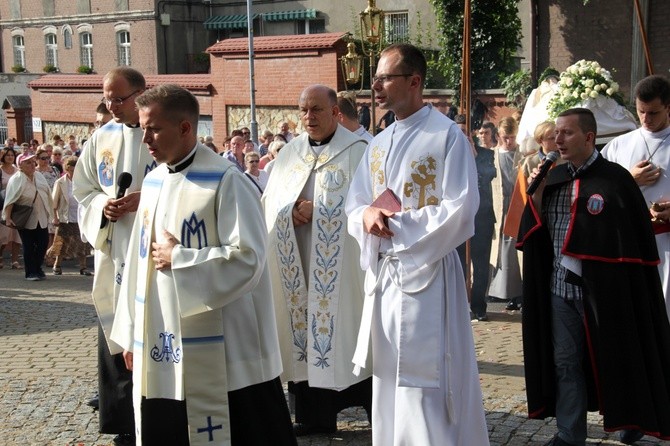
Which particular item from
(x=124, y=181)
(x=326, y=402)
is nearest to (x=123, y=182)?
(x=124, y=181)

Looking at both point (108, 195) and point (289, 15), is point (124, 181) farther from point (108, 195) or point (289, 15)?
point (289, 15)

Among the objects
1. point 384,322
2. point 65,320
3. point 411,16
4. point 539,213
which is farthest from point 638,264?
point 411,16

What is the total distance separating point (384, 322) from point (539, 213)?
1252 mm

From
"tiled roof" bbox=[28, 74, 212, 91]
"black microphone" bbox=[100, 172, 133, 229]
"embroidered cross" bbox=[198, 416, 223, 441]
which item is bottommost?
"embroidered cross" bbox=[198, 416, 223, 441]

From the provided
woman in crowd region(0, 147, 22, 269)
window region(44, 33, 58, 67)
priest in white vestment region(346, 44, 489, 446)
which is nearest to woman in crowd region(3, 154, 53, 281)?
woman in crowd region(0, 147, 22, 269)

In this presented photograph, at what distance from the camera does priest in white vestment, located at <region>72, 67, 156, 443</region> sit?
5.91m

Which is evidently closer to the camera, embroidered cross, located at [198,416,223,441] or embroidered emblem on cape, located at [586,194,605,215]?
embroidered cross, located at [198,416,223,441]

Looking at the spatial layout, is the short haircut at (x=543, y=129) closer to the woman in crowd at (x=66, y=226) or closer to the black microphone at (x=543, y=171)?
the black microphone at (x=543, y=171)

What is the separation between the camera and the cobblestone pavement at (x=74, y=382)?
6.25 metres

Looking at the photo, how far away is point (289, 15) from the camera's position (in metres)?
35.8

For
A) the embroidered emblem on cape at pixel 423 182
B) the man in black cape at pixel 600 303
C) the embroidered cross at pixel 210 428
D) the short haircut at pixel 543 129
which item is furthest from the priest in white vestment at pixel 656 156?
the embroidered cross at pixel 210 428

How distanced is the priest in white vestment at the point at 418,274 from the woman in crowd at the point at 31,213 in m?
10.7

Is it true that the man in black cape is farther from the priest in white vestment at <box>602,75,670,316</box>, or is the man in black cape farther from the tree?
A: the tree

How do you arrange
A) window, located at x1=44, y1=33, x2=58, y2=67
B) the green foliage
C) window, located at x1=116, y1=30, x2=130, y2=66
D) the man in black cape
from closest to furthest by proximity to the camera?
the man in black cape, the green foliage, window, located at x1=116, y1=30, x2=130, y2=66, window, located at x1=44, y1=33, x2=58, y2=67
